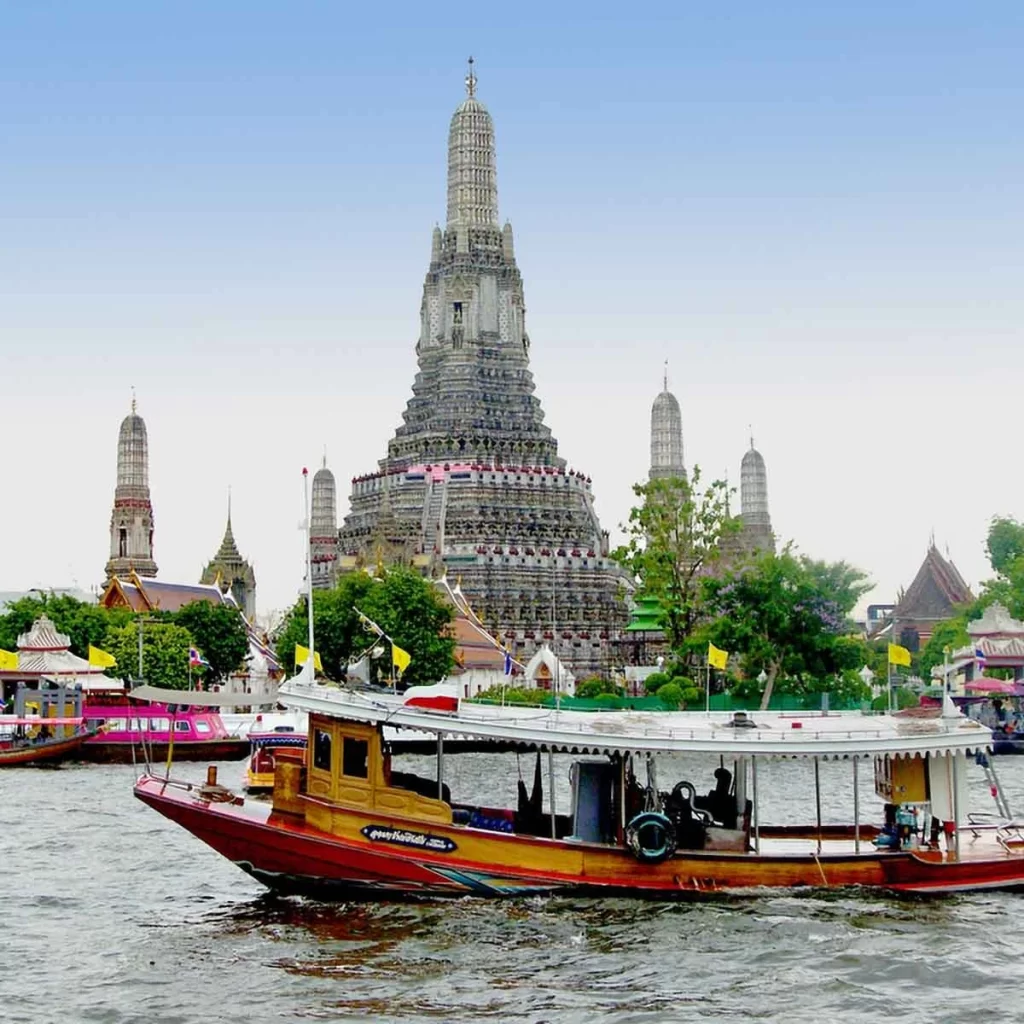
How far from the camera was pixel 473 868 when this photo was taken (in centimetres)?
2508

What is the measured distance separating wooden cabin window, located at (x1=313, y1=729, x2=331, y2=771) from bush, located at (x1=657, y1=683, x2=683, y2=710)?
123ft

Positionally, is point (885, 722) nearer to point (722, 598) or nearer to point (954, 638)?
point (722, 598)

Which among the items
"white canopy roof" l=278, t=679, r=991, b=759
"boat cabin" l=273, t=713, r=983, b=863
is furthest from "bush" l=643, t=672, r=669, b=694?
"white canopy roof" l=278, t=679, r=991, b=759

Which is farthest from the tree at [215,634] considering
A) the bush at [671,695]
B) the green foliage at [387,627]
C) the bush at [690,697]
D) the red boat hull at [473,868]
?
the red boat hull at [473,868]

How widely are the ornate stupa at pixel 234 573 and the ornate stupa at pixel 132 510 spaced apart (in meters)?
11.0

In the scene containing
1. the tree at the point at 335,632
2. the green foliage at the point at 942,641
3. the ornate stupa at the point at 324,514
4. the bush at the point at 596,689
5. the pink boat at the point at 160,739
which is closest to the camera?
the pink boat at the point at 160,739

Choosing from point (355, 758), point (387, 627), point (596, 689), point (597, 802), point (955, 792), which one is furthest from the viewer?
point (596, 689)

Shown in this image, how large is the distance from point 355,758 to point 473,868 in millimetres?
2191

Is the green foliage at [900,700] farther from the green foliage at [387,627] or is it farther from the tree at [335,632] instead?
the tree at [335,632]

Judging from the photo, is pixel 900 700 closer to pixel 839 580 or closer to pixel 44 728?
pixel 839 580

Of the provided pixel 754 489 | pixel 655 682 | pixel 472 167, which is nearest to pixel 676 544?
pixel 655 682

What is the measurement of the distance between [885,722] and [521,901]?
21.8 feet

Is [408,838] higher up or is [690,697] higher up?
[690,697]

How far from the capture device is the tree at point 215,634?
79.2 m
